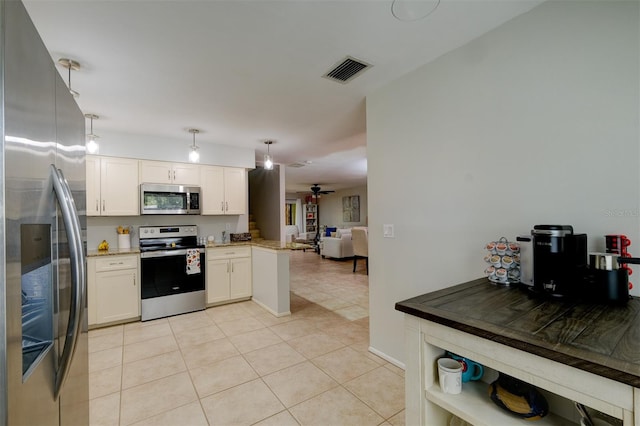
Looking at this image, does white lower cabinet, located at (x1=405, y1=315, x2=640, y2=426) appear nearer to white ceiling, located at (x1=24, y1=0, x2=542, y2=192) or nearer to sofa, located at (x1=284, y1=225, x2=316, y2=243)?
white ceiling, located at (x1=24, y1=0, x2=542, y2=192)

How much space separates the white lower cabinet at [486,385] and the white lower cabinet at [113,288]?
3.52 m

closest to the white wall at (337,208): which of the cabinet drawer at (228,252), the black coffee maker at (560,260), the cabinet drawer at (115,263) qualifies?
the cabinet drawer at (228,252)

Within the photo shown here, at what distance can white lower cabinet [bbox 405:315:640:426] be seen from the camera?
0.77 meters

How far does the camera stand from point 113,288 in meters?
3.41

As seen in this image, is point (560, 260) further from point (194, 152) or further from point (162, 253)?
point (162, 253)

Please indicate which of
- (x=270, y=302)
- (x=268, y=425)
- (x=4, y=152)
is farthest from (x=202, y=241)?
(x=4, y=152)

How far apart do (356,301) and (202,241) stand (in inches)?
98.8

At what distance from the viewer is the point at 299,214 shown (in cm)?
1324

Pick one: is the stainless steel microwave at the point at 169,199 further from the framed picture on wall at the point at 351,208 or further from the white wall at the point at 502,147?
the framed picture on wall at the point at 351,208

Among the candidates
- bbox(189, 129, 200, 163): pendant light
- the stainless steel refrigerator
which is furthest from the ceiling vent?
bbox(189, 129, 200, 163): pendant light

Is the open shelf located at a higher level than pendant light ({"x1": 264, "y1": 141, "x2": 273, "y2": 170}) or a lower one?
lower

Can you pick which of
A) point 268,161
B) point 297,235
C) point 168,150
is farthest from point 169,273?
point 297,235

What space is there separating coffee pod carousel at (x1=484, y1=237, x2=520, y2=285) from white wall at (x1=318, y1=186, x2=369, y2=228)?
9203 mm

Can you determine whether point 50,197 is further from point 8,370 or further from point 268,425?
point 268,425
